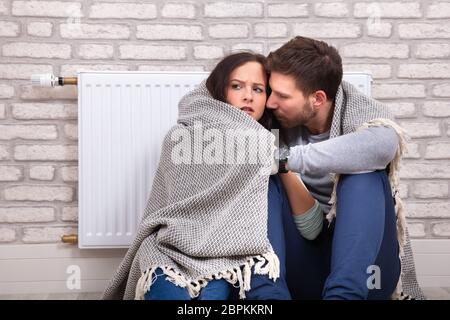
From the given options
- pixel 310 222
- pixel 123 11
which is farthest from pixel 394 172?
pixel 123 11

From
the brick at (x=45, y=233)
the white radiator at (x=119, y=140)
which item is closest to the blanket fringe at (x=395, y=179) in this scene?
the white radiator at (x=119, y=140)

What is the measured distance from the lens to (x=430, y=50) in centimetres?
183

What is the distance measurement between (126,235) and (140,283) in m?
0.60

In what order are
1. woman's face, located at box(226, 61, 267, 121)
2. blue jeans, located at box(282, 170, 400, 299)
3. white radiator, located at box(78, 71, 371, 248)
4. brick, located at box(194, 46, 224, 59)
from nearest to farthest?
1. blue jeans, located at box(282, 170, 400, 299)
2. woman's face, located at box(226, 61, 267, 121)
3. white radiator, located at box(78, 71, 371, 248)
4. brick, located at box(194, 46, 224, 59)

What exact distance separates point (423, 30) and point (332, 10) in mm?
317

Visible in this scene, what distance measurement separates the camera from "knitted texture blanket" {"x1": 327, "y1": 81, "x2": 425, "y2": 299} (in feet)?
4.21

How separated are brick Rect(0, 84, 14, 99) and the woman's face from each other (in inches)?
31.4

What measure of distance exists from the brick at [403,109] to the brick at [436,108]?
42 mm

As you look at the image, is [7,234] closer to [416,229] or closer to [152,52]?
[152,52]

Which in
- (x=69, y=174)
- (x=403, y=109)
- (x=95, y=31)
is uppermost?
(x=95, y=31)

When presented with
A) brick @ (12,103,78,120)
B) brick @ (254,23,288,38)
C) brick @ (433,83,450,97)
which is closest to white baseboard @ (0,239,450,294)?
brick @ (12,103,78,120)

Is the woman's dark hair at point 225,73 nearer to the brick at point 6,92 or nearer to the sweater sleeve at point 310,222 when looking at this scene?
the sweater sleeve at point 310,222

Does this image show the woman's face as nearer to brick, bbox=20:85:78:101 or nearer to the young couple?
the young couple

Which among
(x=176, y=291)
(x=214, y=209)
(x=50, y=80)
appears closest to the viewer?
(x=176, y=291)
